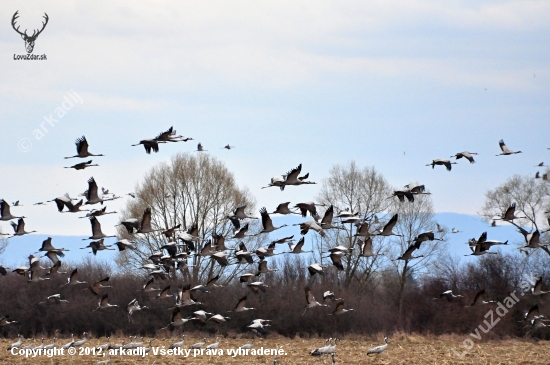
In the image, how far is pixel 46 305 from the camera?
137 ft

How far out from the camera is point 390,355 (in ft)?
91.6

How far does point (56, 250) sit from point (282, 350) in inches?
346

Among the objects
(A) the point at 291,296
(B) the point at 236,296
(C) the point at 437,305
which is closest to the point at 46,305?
(B) the point at 236,296

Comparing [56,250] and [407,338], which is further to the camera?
[407,338]

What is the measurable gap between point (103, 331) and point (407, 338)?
48.1 ft

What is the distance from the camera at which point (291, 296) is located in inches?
1649

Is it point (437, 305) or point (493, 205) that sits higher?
point (493, 205)

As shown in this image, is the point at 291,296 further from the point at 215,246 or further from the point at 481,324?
the point at 215,246

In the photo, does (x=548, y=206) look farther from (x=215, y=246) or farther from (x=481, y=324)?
(x=215, y=246)

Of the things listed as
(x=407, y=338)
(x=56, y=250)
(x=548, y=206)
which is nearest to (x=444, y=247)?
(x=548, y=206)

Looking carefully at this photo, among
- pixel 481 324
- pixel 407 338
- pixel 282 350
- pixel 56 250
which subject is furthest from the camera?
pixel 481 324

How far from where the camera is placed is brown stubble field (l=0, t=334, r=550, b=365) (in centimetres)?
2595

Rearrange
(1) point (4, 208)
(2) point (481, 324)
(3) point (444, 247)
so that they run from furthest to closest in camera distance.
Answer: (3) point (444, 247), (2) point (481, 324), (1) point (4, 208)

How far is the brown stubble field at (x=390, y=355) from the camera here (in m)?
26.0
